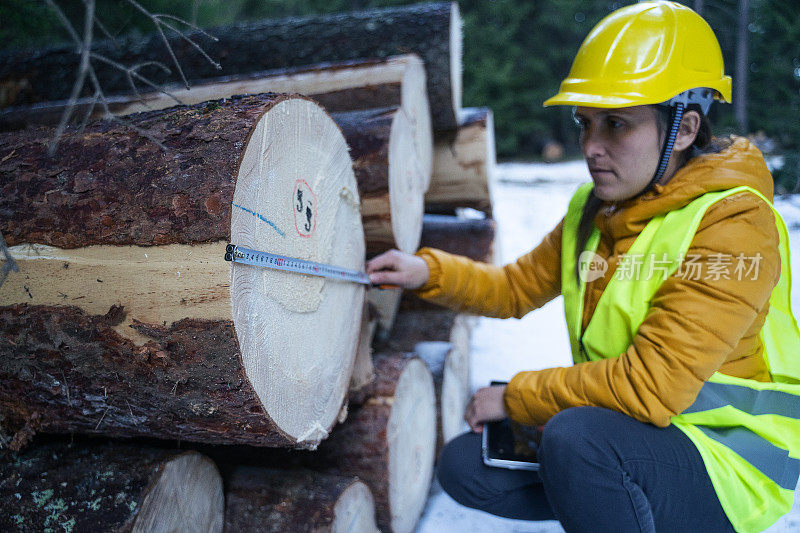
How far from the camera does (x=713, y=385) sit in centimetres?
139

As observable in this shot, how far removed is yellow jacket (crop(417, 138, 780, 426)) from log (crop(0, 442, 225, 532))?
0.87 metres

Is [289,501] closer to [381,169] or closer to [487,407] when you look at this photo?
[487,407]

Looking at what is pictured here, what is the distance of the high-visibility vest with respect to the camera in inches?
53.1

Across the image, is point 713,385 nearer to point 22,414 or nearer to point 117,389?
point 117,389

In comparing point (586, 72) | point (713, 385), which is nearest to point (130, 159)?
point (586, 72)

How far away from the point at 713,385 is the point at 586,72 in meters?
0.89

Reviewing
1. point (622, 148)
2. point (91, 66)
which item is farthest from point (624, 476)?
point (91, 66)

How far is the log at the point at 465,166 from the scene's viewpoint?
3254mm

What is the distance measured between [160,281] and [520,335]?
2887mm

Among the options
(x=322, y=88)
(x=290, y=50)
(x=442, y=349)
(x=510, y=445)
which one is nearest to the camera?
(x=510, y=445)

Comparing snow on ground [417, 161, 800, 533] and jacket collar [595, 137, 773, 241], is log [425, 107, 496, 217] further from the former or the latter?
jacket collar [595, 137, 773, 241]

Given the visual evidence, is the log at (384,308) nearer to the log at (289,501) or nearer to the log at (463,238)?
the log at (463,238)

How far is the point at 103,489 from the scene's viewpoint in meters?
1.26

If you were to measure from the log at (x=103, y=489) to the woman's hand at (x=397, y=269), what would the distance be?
740mm
